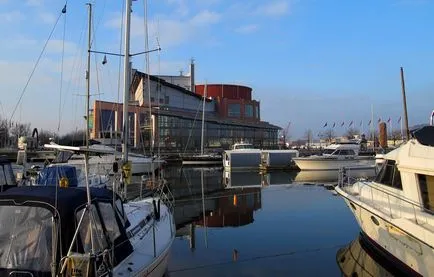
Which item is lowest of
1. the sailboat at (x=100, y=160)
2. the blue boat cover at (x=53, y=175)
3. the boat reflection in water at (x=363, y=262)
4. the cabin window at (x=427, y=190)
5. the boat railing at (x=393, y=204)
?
the boat reflection in water at (x=363, y=262)

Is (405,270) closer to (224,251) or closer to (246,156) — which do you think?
(224,251)

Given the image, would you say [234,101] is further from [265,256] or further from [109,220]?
[109,220]

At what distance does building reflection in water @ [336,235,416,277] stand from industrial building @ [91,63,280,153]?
45064mm

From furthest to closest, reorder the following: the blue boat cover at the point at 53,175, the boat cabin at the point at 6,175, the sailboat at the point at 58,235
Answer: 1. the blue boat cover at the point at 53,175
2. the boat cabin at the point at 6,175
3. the sailboat at the point at 58,235

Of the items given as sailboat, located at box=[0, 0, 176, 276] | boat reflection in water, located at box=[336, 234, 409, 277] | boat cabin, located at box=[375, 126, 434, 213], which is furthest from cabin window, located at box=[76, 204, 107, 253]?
boat cabin, located at box=[375, 126, 434, 213]

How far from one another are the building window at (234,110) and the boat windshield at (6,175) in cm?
10021

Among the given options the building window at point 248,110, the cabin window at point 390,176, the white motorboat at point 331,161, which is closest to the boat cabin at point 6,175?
the cabin window at point 390,176

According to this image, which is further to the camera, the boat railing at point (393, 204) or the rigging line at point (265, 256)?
the rigging line at point (265, 256)

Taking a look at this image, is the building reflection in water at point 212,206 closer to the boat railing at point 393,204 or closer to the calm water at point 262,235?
the calm water at point 262,235

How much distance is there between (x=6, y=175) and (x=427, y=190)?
1209cm

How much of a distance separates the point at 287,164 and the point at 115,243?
47670 mm

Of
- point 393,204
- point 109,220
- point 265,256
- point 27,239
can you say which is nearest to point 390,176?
point 393,204

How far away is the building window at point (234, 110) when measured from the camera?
377 ft

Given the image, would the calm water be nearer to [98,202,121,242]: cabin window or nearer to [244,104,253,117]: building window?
[98,202,121,242]: cabin window
